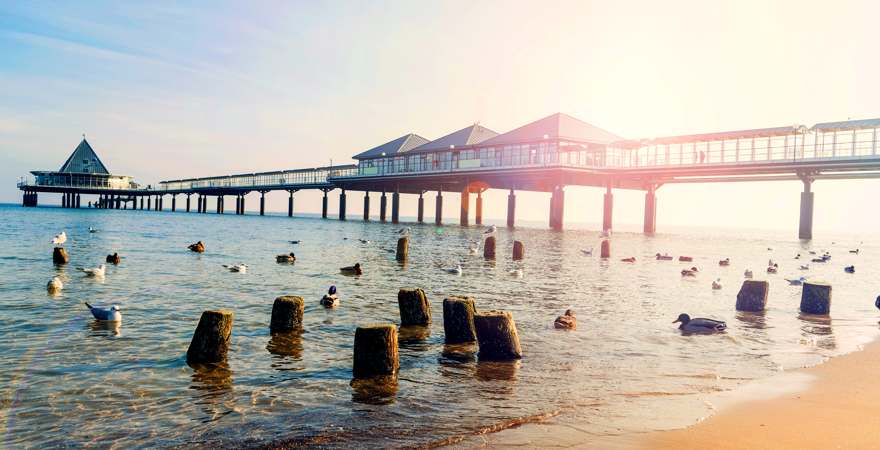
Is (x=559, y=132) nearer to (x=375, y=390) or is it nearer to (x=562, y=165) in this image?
(x=562, y=165)

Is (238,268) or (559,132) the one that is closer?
(238,268)

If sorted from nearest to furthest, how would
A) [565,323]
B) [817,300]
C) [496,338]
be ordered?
[496,338], [565,323], [817,300]

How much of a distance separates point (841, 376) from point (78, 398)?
1120 centimetres

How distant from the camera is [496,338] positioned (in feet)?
35.2

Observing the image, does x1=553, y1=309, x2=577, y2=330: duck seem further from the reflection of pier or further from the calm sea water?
the reflection of pier

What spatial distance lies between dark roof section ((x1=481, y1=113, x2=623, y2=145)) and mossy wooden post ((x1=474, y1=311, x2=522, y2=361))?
213 feet

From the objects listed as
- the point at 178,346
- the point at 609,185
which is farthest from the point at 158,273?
the point at 609,185

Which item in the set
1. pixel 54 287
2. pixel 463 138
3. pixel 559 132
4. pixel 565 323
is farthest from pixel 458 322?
pixel 463 138

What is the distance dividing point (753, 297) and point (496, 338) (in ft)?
34.6

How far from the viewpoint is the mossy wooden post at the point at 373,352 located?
9435 millimetres

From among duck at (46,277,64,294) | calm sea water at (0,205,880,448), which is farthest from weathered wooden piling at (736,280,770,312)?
duck at (46,277,64,294)

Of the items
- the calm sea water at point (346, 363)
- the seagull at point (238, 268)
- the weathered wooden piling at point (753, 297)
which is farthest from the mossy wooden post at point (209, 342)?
the seagull at point (238, 268)

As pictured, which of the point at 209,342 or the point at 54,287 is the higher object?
the point at 209,342

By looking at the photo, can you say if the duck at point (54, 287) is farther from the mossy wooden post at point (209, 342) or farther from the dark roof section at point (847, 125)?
the dark roof section at point (847, 125)
